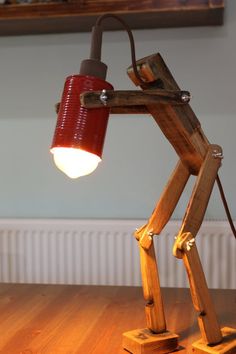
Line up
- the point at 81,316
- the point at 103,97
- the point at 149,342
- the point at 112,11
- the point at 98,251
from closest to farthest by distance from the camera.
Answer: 1. the point at 103,97
2. the point at 149,342
3. the point at 81,316
4. the point at 112,11
5. the point at 98,251

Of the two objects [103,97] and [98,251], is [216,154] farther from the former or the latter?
[98,251]

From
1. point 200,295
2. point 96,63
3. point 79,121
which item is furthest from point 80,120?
point 200,295

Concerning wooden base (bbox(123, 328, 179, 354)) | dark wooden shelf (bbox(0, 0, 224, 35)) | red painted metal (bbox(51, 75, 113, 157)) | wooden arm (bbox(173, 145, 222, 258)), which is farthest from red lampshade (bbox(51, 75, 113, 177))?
dark wooden shelf (bbox(0, 0, 224, 35))

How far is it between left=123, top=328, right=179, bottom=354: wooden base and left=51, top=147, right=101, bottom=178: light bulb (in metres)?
0.33

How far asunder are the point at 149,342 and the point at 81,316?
10.2 inches

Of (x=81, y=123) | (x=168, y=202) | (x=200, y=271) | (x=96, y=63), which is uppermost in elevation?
(x=96, y=63)

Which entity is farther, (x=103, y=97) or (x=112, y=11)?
(x=112, y=11)

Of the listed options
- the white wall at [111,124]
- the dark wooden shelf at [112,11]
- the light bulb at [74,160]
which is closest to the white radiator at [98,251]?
the white wall at [111,124]

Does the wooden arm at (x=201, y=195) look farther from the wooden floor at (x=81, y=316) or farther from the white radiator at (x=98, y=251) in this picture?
the white radiator at (x=98, y=251)

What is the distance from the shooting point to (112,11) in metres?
1.61

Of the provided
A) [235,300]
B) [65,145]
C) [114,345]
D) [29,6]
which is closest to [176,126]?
[65,145]

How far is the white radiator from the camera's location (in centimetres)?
177

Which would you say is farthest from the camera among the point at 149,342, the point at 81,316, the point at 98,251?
the point at 98,251

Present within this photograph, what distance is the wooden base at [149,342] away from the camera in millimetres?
875
